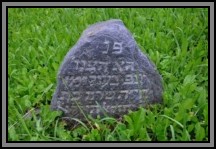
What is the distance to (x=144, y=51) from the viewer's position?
12.5ft

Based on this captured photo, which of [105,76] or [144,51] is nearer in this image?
[105,76]

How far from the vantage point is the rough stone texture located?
2.81 meters

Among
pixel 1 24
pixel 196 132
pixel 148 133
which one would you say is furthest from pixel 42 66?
pixel 196 132

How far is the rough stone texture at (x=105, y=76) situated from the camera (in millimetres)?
2809

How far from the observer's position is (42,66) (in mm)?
3836

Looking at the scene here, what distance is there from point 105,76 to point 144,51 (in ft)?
3.32

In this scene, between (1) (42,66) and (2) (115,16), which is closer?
(1) (42,66)

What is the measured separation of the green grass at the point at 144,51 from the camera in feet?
9.07

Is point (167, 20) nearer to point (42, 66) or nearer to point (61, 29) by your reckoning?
point (61, 29)

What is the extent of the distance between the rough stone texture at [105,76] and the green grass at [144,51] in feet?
0.34

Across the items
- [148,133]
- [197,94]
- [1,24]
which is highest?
[1,24]

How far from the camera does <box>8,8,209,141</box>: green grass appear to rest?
9.07ft

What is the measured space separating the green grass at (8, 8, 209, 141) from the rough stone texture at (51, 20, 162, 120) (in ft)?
0.34

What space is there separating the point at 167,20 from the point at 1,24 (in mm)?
1815
